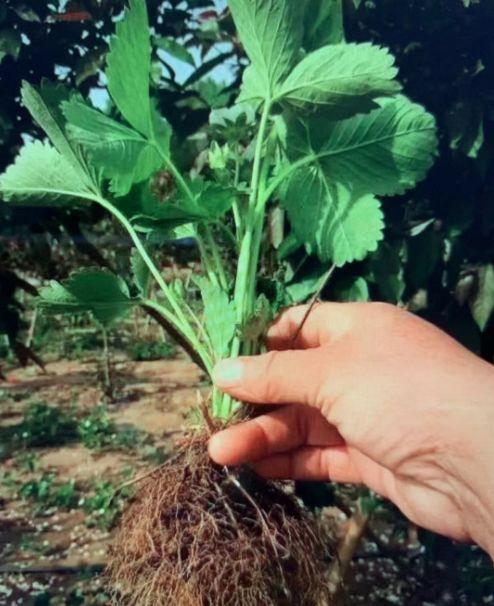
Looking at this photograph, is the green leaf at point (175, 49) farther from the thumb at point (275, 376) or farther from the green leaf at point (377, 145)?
the thumb at point (275, 376)

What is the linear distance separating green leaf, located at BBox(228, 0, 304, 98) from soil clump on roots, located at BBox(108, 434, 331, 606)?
37 cm

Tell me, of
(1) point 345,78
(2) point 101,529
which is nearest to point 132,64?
(1) point 345,78

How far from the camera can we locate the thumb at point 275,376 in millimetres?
854

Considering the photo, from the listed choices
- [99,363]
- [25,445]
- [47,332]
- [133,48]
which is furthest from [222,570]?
[47,332]

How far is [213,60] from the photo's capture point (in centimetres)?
140

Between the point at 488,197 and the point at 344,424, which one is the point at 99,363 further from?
the point at 344,424

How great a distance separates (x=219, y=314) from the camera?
2.82 feet

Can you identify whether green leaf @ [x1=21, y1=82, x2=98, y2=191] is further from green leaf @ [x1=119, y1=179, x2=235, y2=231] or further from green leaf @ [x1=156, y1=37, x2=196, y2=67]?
green leaf @ [x1=156, y1=37, x2=196, y2=67]

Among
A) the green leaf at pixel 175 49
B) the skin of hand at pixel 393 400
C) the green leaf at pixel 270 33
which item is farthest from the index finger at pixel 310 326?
the green leaf at pixel 175 49

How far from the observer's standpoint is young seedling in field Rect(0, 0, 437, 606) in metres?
0.83

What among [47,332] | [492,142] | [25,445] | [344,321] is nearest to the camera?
[344,321]

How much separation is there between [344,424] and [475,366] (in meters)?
0.14

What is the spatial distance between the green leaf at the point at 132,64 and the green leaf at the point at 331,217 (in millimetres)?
176

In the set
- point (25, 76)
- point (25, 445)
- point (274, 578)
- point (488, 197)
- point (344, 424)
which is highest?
point (25, 76)
